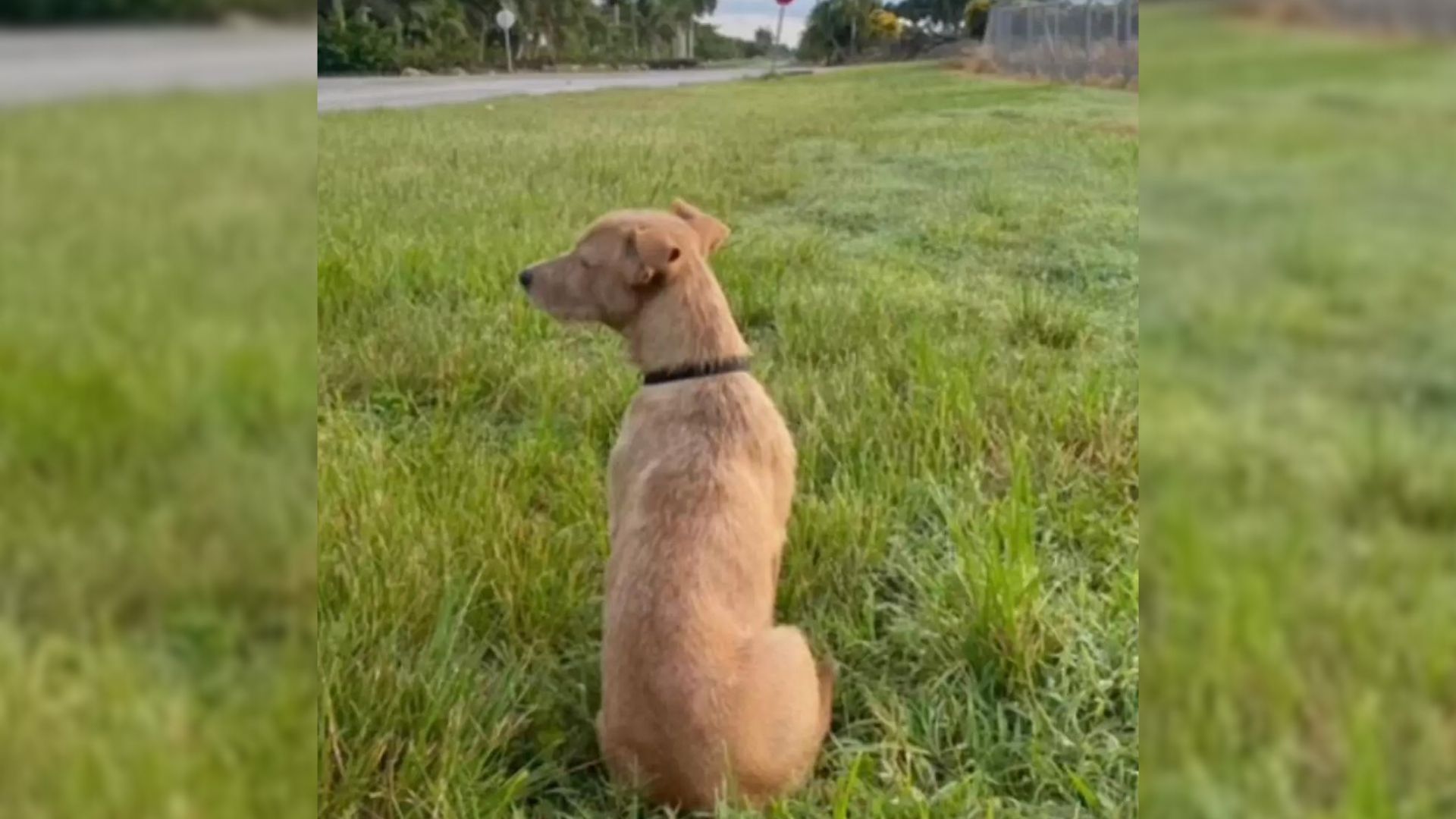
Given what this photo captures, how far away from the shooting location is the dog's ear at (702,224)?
3.76 feet

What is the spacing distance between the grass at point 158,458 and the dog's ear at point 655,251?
0.42 metres

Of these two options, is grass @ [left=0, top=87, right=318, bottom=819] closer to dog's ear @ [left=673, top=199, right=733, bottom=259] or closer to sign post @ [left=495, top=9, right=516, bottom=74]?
sign post @ [left=495, top=9, right=516, bottom=74]

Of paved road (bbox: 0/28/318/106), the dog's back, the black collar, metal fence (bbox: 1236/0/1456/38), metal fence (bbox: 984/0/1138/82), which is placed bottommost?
the dog's back

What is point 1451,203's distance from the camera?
701 mm

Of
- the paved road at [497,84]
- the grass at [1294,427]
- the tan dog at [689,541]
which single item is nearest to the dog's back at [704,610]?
the tan dog at [689,541]

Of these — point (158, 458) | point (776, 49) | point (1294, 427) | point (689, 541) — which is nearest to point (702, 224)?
point (776, 49)

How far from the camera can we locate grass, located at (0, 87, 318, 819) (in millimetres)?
642

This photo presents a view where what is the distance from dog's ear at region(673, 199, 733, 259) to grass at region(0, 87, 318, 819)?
460mm

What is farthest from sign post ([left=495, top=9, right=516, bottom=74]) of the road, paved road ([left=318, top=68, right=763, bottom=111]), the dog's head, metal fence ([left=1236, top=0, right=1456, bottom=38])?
metal fence ([left=1236, top=0, right=1456, bottom=38])

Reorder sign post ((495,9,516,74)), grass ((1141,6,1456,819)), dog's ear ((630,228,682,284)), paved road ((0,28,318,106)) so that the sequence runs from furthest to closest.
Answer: dog's ear ((630,228,682,284)) < sign post ((495,9,516,74)) < grass ((1141,6,1456,819)) < paved road ((0,28,318,106))

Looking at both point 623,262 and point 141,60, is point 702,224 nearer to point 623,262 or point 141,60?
point 623,262

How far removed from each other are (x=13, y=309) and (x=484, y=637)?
0.45 metres

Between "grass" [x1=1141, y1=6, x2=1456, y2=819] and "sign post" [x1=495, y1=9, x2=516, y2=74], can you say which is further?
"sign post" [x1=495, y1=9, x2=516, y2=74]

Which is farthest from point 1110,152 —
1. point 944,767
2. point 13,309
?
point 13,309
